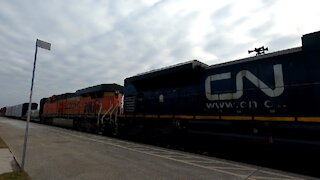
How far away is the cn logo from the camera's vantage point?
779 centimetres

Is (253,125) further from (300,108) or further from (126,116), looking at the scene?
(126,116)

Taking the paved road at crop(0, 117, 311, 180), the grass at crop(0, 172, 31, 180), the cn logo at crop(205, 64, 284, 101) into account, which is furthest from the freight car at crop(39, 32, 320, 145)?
the grass at crop(0, 172, 31, 180)

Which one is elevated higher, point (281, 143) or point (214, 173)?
point (281, 143)

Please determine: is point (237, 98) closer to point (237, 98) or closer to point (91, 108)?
point (237, 98)

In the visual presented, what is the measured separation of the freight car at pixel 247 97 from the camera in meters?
7.05

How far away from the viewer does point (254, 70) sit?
336 inches

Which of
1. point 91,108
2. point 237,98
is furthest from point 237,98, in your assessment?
point 91,108

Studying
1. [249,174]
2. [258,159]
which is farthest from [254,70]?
[249,174]

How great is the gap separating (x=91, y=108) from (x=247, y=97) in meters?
14.5

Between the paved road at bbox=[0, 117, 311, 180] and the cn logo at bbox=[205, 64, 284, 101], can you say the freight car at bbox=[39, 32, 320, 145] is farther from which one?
the paved road at bbox=[0, 117, 311, 180]

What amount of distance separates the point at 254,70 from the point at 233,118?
2075 mm

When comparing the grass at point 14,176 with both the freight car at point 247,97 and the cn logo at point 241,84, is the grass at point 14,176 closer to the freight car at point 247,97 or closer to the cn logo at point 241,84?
the freight car at point 247,97

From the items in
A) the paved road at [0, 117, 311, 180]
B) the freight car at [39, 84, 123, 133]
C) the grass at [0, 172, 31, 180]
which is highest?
→ the freight car at [39, 84, 123, 133]

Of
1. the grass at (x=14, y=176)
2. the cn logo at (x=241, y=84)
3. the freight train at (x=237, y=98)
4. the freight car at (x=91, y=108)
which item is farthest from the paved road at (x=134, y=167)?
the freight car at (x=91, y=108)
